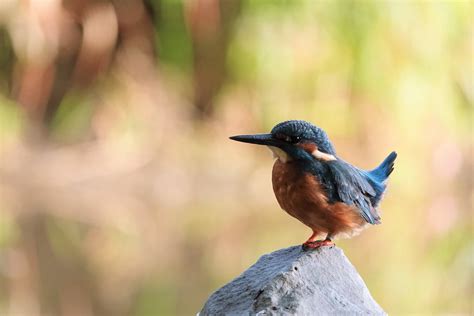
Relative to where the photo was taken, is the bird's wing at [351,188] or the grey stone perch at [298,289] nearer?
the grey stone perch at [298,289]

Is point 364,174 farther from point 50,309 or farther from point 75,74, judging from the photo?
point 75,74

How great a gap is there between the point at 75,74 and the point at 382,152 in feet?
7.01

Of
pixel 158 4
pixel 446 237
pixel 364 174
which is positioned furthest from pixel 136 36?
pixel 364 174

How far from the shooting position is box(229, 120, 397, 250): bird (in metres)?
2.38

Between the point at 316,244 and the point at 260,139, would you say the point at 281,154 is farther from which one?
the point at 316,244

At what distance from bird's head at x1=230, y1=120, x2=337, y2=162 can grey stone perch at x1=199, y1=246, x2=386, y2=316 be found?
230mm

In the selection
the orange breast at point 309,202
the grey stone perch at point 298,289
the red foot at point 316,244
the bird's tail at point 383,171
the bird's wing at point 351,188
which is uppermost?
the bird's tail at point 383,171

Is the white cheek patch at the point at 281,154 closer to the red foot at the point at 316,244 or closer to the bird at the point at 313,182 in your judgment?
the bird at the point at 313,182

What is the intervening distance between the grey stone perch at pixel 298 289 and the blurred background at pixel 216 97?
12.2 feet

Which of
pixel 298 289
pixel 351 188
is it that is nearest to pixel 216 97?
pixel 351 188

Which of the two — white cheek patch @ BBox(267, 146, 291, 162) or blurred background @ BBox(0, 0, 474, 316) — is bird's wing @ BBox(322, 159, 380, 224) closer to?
white cheek patch @ BBox(267, 146, 291, 162)

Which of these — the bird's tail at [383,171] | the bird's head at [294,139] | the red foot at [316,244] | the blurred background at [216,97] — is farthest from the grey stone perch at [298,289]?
the blurred background at [216,97]

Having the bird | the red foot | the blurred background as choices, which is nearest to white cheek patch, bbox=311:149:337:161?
the bird

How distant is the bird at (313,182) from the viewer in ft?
7.80
